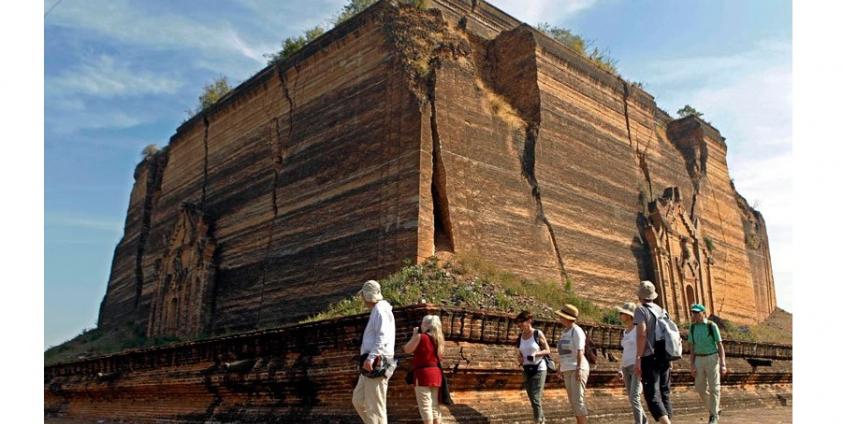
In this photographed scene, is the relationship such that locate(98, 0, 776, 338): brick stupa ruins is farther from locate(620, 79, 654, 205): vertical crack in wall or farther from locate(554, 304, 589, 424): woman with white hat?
locate(554, 304, 589, 424): woman with white hat

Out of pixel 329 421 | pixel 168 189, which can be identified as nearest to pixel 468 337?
pixel 329 421

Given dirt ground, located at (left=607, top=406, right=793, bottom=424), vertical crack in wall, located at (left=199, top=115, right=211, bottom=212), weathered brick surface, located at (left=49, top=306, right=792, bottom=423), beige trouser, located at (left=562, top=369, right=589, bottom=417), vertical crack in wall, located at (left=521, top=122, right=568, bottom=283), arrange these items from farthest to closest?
vertical crack in wall, located at (left=199, top=115, right=211, bottom=212) → vertical crack in wall, located at (left=521, top=122, right=568, bottom=283) → dirt ground, located at (left=607, top=406, right=793, bottom=424) → weathered brick surface, located at (left=49, top=306, right=792, bottom=423) → beige trouser, located at (left=562, top=369, right=589, bottom=417)

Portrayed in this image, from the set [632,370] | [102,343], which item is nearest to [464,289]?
[632,370]

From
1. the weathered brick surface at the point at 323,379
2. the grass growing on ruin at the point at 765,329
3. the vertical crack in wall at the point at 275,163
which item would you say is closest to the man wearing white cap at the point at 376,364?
the weathered brick surface at the point at 323,379

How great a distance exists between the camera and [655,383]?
7031mm

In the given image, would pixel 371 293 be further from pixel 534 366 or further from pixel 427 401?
pixel 534 366

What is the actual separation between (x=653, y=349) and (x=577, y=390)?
806mm

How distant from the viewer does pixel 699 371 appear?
8.12 m

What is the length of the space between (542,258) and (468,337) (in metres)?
8.26

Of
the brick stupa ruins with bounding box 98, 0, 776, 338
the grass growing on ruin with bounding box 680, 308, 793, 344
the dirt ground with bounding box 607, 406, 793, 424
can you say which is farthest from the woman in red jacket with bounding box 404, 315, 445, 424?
the grass growing on ruin with bounding box 680, 308, 793, 344

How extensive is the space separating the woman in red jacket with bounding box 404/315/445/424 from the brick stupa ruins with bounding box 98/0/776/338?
7306 millimetres

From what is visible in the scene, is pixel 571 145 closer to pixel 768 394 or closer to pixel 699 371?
pixel 768 394

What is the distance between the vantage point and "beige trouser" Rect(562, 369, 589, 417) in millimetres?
7135

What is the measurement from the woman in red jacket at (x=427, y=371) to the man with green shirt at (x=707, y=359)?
307cm
